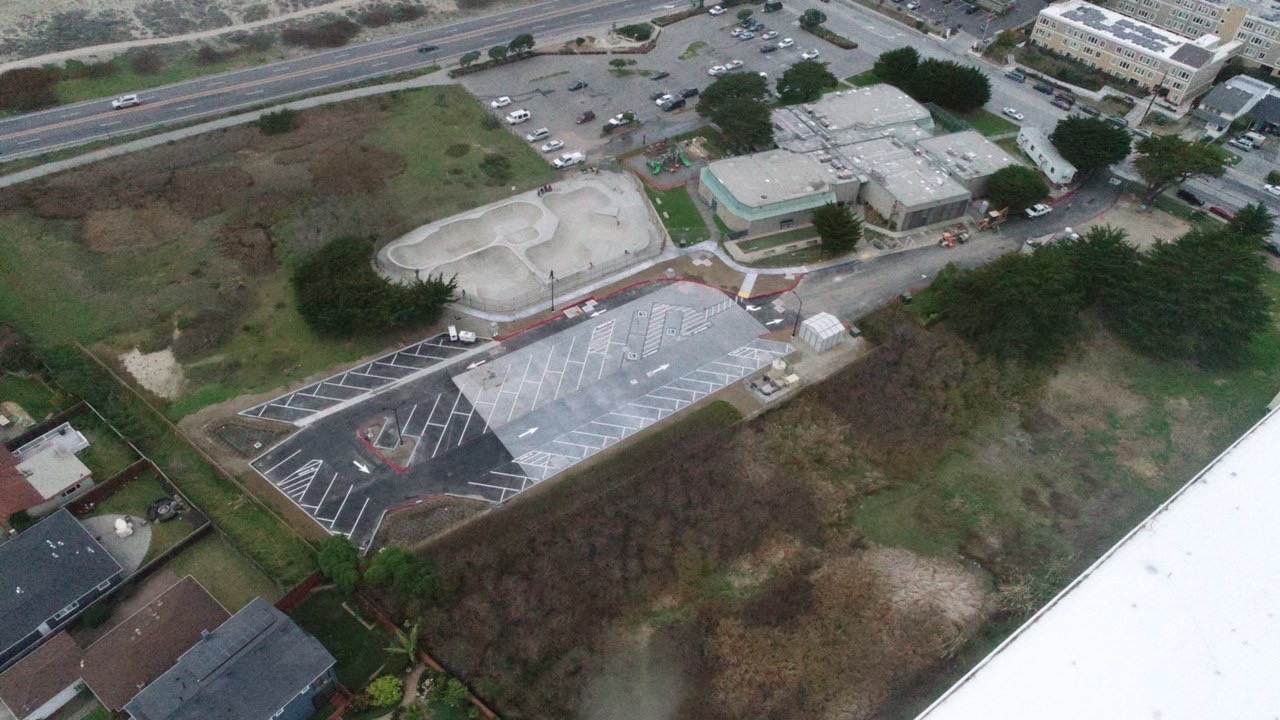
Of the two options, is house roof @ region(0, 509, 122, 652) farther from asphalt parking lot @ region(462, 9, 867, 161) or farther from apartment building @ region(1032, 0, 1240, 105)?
apartment building @ region(1032, 0, 1240, 105)

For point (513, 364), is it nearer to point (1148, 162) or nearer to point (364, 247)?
point (364, 247)

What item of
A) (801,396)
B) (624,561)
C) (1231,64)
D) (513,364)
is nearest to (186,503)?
(513,364)

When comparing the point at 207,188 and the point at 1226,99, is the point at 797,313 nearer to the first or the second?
the point at 207,188

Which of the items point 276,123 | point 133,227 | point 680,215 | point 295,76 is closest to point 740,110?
point 680,215

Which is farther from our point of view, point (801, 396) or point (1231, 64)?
point (1231, 64)

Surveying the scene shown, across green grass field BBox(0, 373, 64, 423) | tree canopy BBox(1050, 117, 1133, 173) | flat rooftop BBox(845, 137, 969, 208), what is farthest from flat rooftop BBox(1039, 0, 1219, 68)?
green grass field BBox(0, 373, 64, 423)

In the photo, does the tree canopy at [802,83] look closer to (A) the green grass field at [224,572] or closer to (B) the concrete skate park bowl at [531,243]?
(B) the concrete skate park bowl at [531,243]

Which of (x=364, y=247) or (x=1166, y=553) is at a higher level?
(x=364, y=247)
